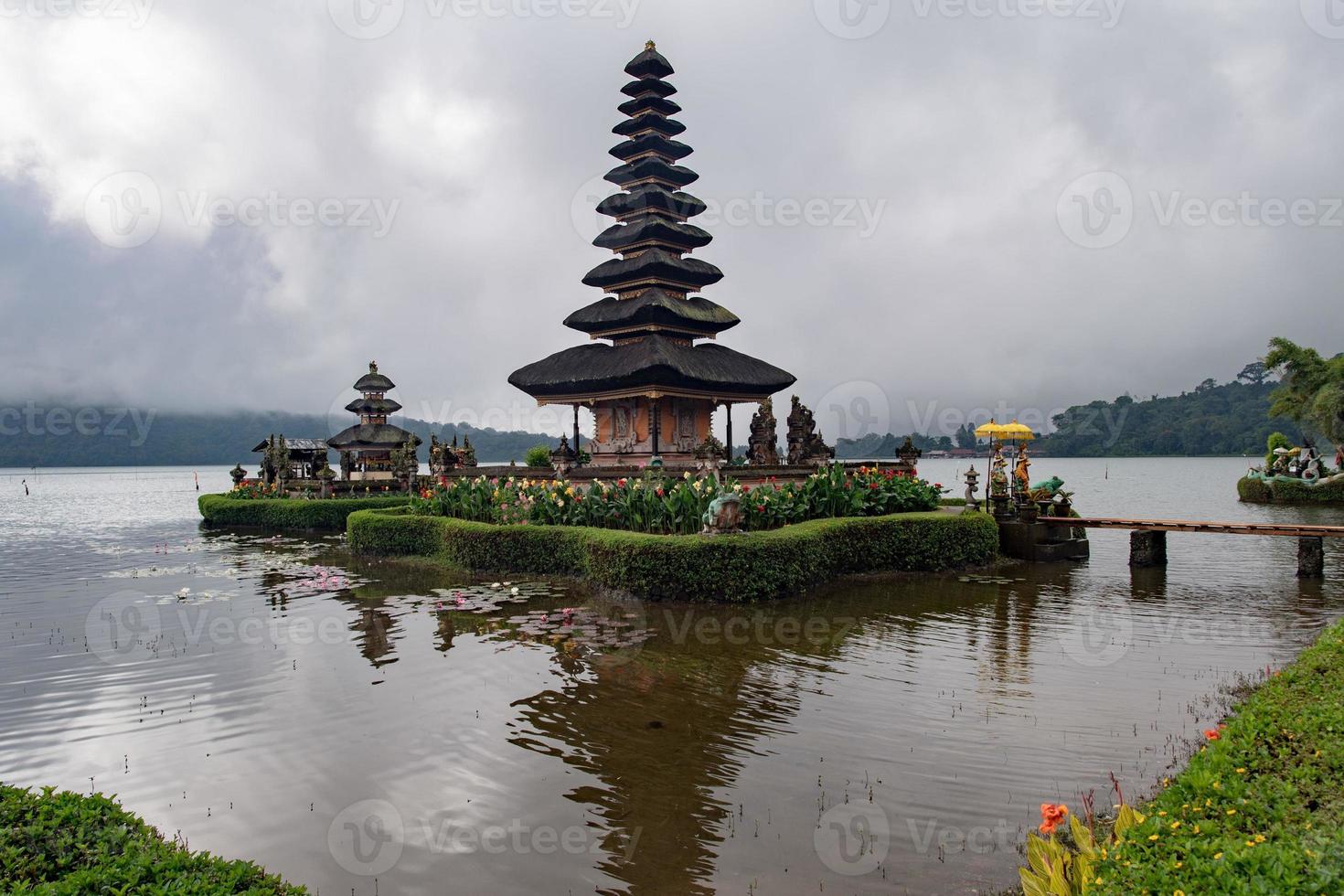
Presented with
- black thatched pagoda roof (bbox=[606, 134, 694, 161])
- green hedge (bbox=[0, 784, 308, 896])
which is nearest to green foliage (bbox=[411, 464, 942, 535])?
green hedge (bbox=[0, 784, 308, 896])

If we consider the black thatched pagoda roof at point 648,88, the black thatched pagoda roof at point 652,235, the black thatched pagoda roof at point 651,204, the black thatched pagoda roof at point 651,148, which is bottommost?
the black thatched pagoda roof at point 652,235

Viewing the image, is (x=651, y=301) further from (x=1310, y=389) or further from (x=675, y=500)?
(x=1310, y=389)

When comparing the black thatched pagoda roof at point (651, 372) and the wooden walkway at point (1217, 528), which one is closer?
the wooden walkway at point (1217, 528)

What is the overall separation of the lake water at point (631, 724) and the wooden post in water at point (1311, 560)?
1677 millimetres

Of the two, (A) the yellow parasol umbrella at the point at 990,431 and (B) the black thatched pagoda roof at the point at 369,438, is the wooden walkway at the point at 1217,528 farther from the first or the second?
(B) the black thatched pagoda roof at the point at 369,438

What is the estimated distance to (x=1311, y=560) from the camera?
1656 cm

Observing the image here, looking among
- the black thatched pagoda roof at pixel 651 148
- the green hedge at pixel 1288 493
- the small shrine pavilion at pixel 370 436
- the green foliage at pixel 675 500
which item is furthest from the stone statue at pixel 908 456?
the small shrine pavilion at pixel 370 436

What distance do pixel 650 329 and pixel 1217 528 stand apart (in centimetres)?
1574

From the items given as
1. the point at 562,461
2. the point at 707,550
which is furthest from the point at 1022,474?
the point at 562,461

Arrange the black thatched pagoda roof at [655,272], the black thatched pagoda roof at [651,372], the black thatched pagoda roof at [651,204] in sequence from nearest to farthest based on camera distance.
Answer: the black thatched pagoda roof at [651,372] → the black thatched pagoda roof at [655,272] → the black thatched pagoda roof at [651,204]

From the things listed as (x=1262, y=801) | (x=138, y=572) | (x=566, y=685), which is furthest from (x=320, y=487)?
(x=1262, y=801)

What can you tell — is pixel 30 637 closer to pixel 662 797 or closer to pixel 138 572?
pixel 138 572

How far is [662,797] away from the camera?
19.4 ft

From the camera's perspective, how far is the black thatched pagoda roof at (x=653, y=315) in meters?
23.6
